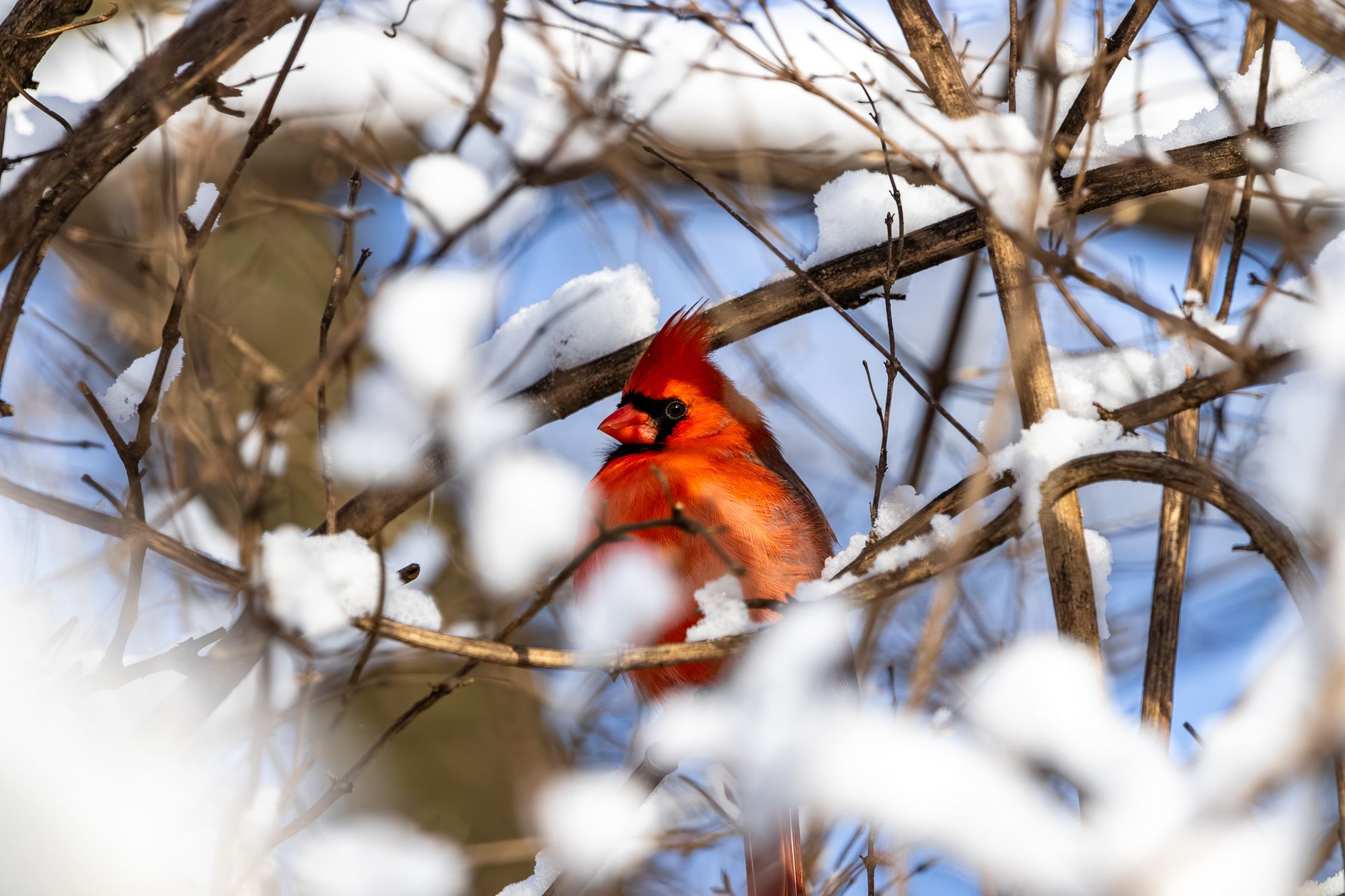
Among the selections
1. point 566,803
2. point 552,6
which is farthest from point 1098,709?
point 552,6

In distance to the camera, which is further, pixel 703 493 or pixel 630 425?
pixel 630 425

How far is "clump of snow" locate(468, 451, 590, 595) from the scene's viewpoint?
2332 millimetres

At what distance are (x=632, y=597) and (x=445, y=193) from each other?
847 mm

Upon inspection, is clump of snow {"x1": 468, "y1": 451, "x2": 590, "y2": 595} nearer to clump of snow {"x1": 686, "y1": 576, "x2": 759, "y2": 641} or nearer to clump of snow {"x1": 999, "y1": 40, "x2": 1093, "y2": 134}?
clump of snow {"x1": 686, "y1": 576, "x2": 759, "y2": 641}

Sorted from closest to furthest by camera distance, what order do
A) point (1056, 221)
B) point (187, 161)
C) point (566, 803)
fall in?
point (1056, 221), point (566, 803), point (187, 161)

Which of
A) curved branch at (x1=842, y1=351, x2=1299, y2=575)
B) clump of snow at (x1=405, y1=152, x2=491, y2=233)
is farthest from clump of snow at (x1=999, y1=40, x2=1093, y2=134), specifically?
clump of snow at (x1=405, y1=152, x2=491, y2=233)

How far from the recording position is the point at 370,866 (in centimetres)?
216

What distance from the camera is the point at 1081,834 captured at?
1.34m

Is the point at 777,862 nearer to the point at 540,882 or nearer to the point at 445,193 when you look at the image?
the point at 540,882

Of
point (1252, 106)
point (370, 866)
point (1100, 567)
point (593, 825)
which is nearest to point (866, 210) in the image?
point (1252, 106)

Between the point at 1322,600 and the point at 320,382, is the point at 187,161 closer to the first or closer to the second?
the point at 320,382

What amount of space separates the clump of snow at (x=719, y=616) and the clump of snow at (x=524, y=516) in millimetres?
702

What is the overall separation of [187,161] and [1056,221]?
7.53 ft

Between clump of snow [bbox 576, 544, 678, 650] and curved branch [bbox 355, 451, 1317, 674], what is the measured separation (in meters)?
0.63
